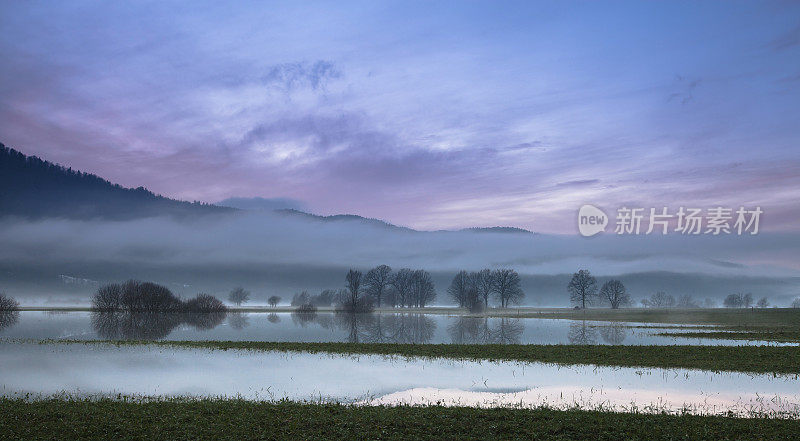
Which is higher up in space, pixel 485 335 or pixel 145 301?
pixel 145 301

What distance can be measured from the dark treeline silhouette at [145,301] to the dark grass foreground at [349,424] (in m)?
136

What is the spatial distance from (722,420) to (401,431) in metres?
13.0

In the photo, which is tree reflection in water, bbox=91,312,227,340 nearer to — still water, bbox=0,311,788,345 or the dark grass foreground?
still water, bbox=0,311,788,345

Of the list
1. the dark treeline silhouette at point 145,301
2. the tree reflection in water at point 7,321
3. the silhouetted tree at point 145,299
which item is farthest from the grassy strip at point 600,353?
the dark treeline silhouette at point 145,301

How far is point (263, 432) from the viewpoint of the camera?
2092 centimetres

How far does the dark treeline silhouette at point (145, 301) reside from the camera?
151m

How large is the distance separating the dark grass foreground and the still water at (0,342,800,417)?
10.8ft

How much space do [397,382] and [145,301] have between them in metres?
136

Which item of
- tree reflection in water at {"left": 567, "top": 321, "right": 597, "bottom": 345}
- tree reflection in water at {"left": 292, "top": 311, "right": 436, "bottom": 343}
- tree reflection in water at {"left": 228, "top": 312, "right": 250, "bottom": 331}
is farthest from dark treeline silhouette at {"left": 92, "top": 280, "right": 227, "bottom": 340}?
tree reflection in water at {"left": 567, "top": 321, "right": 597, "bottom": 345}

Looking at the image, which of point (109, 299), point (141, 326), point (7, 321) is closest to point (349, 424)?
point (141, 326)

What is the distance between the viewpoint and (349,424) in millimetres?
21984

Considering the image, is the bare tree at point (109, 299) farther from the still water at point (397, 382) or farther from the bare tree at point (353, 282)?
the still water at point (397, 382)

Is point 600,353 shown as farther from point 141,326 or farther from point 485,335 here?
point 141,326

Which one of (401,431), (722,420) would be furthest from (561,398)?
(401,431)
